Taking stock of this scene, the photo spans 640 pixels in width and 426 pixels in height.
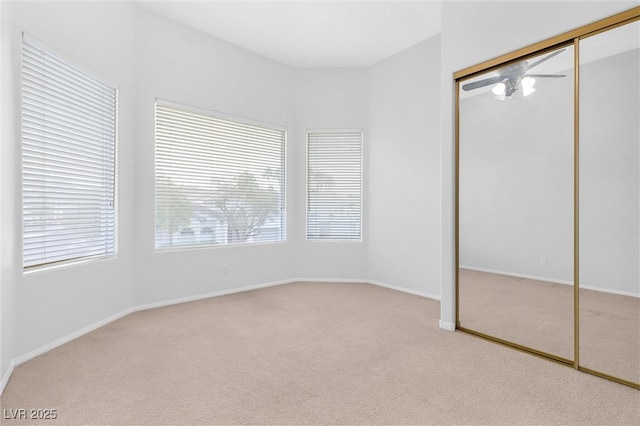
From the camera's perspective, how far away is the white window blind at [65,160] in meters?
2.51

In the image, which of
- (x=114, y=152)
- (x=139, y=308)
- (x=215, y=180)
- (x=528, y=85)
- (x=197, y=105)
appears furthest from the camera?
(x=215, y=180)

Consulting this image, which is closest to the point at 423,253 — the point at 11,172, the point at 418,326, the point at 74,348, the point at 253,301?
the point at 418,326


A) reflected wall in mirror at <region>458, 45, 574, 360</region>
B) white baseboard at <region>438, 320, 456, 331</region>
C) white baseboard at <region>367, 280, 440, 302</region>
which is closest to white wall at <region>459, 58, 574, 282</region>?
reflected wall in mirror at <region>458, 45, 574, 360</region>

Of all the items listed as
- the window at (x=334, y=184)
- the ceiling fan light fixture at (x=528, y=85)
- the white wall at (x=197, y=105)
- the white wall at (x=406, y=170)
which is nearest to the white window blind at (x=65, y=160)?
the white wall at (x=197, y=105)

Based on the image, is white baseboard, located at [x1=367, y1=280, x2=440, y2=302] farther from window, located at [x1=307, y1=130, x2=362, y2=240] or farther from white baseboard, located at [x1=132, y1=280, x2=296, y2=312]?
white baseboard, located at [x1=132, y1=280, x2=296, y2=312]

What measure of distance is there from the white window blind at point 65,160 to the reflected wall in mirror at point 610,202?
13.3ft

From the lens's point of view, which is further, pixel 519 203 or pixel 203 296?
pixel 203 296

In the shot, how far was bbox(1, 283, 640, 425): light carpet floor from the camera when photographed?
1824 millimetres

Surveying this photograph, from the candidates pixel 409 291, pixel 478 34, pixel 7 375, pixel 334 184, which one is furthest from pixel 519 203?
pixel 7 375

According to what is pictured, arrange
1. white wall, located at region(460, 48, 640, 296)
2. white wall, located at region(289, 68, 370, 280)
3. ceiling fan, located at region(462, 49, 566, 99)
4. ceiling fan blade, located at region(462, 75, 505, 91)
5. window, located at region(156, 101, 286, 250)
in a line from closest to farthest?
white wall, located at region(460, 48, 640, 296) < ceiling fan, located at region(462, 49, 566, 99) < ceiling fan blade, located at region(462, 75, 505, 91) < window, located at region(156, 101, 286, 250) < white wall, located at region(289, 68, 370, 280)

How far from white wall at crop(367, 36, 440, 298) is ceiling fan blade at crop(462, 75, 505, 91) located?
41.6 inches

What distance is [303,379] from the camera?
7.18 ft

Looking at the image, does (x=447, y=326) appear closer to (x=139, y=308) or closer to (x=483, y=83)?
(x=483, y=83)

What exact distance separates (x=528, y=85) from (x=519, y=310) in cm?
184
